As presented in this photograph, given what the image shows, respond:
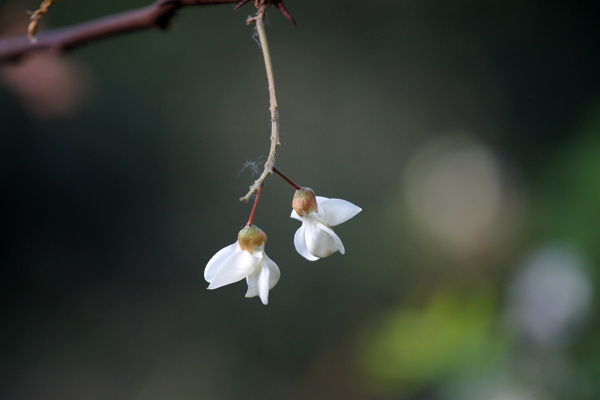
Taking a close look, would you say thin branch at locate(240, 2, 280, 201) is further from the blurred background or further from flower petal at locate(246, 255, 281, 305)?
the blurred background

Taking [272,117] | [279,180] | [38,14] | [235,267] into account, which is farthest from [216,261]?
[279,180]

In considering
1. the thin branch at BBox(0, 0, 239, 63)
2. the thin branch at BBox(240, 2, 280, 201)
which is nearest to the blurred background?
the thin branch at BBox(0, 0, 239, 63)

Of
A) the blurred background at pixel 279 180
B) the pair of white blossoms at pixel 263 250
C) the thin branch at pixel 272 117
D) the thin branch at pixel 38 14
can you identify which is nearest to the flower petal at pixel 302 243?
the pair of white blossoms at pixel 263 250

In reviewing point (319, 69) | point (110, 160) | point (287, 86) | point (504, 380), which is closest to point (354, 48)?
point (319, 69)

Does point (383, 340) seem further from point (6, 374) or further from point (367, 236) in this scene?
point (6, 374)

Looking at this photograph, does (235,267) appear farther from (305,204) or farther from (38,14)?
(38,14)

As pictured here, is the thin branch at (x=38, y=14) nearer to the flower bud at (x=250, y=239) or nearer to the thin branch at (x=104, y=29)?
the thin branch at (x=104, y=29)
